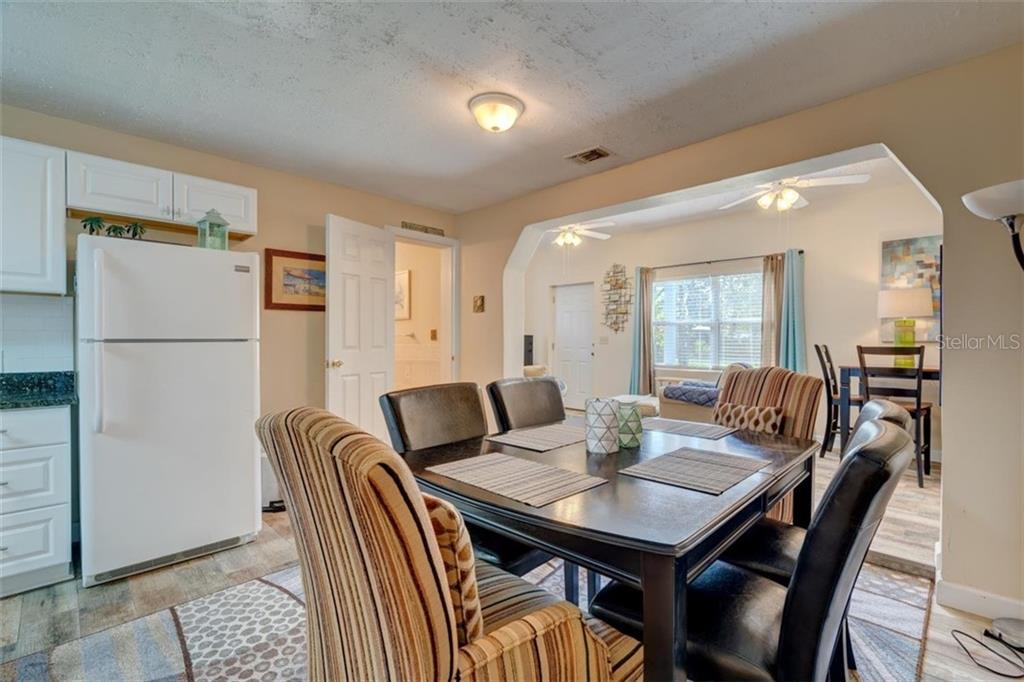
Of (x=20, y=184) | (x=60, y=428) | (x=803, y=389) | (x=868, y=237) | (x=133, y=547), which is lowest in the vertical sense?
(x=133, y=547)

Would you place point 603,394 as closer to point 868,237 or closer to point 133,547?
point 868,237

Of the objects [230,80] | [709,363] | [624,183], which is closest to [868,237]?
[709,363]

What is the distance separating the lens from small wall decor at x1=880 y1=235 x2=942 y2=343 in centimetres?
417

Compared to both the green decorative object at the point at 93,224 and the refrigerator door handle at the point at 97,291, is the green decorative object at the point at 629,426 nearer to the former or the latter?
the refrigerator door handle at the point at 97,291

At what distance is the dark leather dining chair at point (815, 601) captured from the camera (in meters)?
0.84

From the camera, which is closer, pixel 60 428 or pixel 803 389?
pixel 803 389

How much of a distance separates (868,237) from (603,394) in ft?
12.1

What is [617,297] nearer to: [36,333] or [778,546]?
[778,546]

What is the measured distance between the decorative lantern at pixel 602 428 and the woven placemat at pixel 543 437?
14 centimetres

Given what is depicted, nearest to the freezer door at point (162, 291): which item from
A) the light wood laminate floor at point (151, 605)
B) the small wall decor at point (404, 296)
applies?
the light wood laminate floor at point (151, 605)

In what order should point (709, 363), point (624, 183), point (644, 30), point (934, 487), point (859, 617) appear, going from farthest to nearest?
point (709, 363), point (934, 487), point (624, 183), point (859, 617), point (644, 30)

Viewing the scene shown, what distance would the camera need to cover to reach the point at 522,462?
58.0 inches

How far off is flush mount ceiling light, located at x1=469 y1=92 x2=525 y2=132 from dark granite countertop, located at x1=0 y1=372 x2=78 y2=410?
7.74 ft

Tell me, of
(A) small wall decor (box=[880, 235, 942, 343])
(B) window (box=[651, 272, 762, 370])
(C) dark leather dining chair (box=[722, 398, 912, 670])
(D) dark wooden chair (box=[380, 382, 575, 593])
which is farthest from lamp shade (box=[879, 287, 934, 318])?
(D) dark wooden chair (box=[380, 382, 575, 593])
